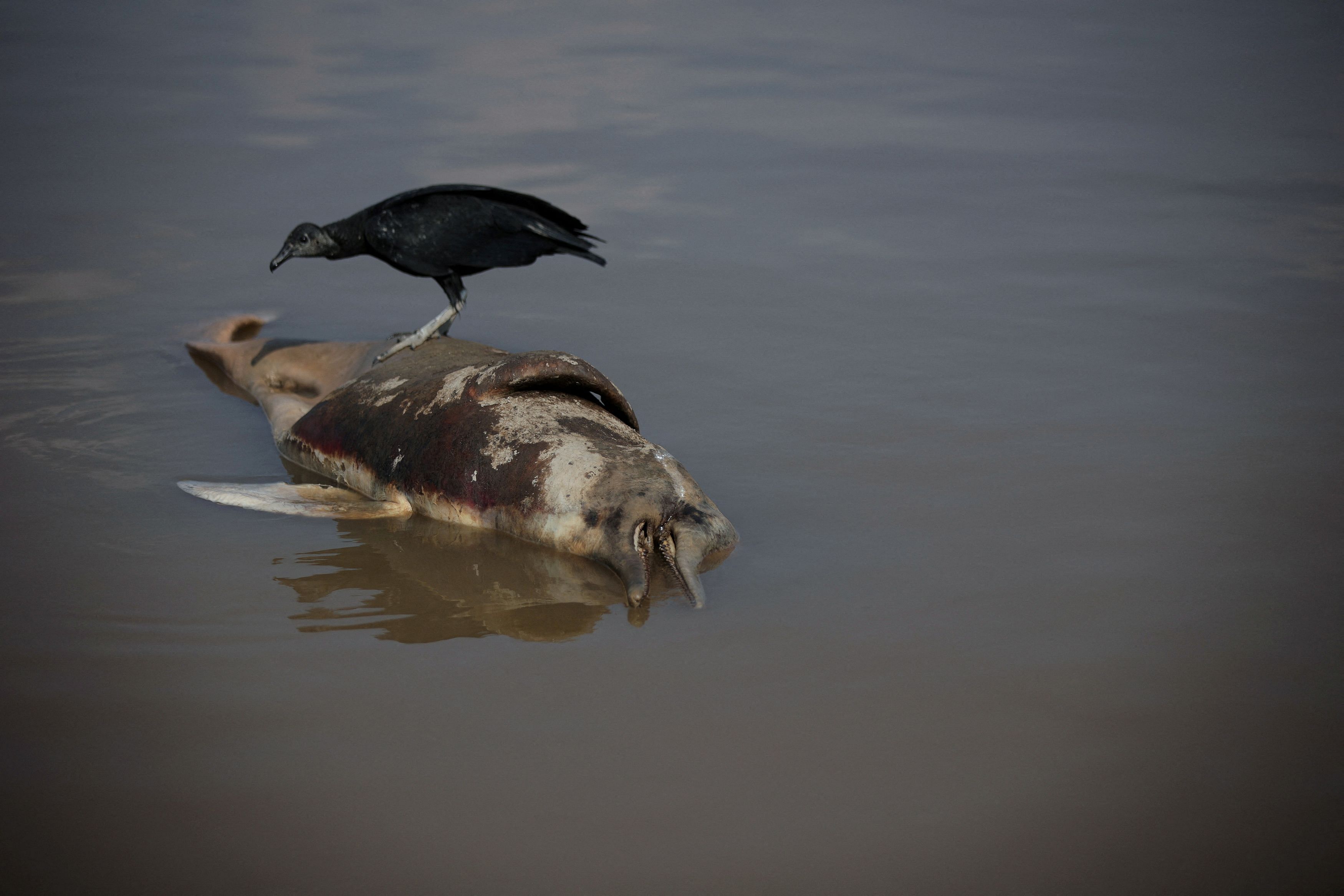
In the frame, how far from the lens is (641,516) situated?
4.12 meters

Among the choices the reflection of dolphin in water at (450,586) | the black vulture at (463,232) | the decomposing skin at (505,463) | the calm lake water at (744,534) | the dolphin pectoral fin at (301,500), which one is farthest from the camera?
the black vulture at (463,232)

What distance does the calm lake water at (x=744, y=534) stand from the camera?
2930mm

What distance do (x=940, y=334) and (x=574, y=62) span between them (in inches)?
293

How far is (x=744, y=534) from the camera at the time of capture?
14.8 feet

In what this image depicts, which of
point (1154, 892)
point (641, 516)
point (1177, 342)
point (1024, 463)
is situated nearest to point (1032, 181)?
point (1177, 342)

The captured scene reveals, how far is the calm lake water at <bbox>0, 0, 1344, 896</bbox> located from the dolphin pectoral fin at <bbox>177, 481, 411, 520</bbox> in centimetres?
7

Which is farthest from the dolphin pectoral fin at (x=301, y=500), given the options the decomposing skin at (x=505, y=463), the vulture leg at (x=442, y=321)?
the vulture leg at (x=442, y=321)

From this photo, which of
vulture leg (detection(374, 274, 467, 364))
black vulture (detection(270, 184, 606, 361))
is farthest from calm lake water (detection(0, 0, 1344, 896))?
black vulture (detection(270, 184, 606, 361))

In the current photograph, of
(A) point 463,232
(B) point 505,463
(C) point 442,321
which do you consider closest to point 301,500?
(B) point 505,463

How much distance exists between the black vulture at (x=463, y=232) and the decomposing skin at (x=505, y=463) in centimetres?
40

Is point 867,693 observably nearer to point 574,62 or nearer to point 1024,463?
point 1024,463

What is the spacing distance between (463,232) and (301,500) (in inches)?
58.7

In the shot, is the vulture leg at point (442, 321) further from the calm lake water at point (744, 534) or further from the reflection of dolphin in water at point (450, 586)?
the reflection of dolphin in water at point (450, 586)

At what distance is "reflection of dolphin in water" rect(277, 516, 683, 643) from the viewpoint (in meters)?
3.83
